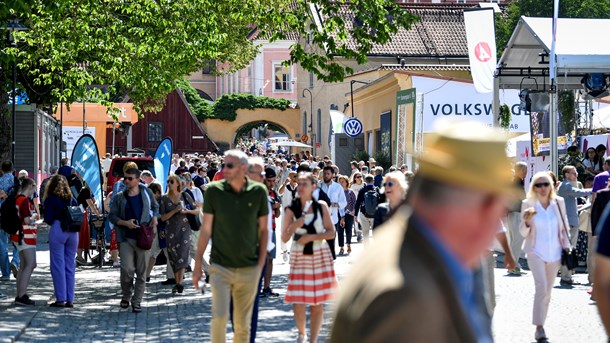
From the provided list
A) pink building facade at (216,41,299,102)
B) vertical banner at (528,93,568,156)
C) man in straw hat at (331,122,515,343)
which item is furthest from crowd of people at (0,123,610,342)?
pink building facade at (216,41,299,102)

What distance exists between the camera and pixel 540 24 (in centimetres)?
2344

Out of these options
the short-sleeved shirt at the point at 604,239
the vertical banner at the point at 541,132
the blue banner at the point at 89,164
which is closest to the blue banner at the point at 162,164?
the blue banner at the point at 89,164

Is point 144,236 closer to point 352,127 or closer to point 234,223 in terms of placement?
point 234,223

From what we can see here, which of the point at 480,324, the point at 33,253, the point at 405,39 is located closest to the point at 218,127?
the point at 405,39

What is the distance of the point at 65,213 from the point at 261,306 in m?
2.66

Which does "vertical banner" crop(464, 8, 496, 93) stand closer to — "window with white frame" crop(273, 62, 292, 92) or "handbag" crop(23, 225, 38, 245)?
"handbag" crop(23, 225, 38, 245)

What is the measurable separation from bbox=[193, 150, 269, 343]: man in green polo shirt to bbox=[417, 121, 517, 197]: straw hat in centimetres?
663

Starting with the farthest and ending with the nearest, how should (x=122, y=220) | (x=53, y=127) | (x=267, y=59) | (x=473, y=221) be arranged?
(x=267, y=59) < (x=53, y=127) < (x=122, y=220) < (x=473, y=221)

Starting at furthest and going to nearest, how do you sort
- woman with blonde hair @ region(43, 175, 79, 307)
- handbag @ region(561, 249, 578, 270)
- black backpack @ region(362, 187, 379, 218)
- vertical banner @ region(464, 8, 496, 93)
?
vertical banner @ region(464, 8, 496, 93) → black backpack @ region(362, 187, 379, 218) → woman with blonde hair @ region(43, 175, 79, 307) → handbag @ region(561, 249, 578, 270)

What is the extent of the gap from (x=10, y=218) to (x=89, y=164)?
16.7 feet

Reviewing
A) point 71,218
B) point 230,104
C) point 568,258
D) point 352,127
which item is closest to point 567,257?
point 568,258

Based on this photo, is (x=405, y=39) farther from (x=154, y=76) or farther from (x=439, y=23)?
(x=154, y=76)

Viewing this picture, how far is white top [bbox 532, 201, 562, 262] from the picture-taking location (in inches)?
444

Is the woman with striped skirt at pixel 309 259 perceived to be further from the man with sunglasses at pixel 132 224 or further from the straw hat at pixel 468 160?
the straw hat at pixel 468 160
